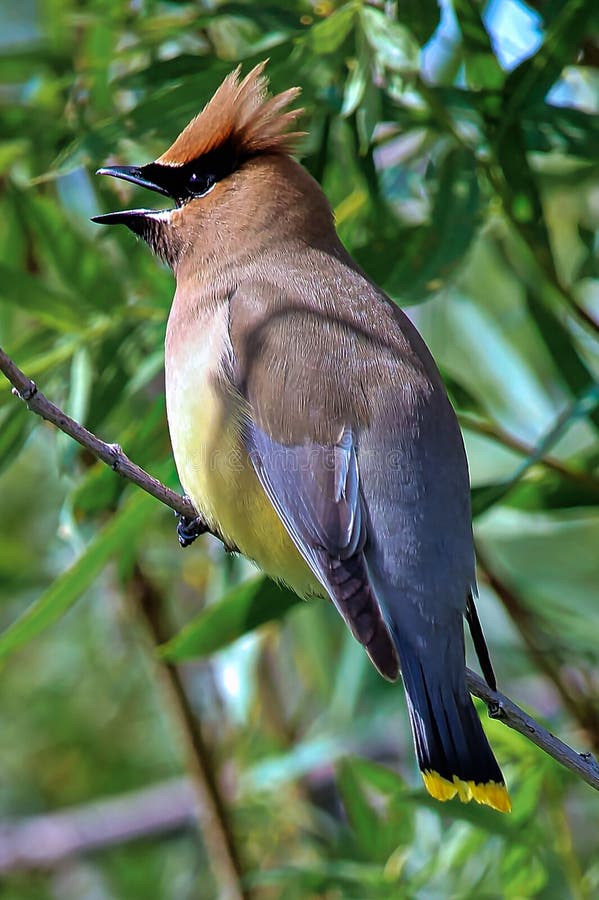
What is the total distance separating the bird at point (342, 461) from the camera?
119 inches

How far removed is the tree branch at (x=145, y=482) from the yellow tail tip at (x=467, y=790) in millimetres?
179

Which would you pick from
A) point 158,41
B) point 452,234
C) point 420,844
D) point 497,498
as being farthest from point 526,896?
point 158,41

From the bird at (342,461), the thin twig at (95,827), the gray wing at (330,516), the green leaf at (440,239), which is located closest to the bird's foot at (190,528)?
the bird at (342,461)

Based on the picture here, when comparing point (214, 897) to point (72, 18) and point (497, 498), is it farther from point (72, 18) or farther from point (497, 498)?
point (72, 18)

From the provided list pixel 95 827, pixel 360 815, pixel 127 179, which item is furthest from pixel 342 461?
pixel 95 827

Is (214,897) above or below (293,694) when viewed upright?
below

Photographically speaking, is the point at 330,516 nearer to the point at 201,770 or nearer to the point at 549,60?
the point at 549,60

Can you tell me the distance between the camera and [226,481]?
128 inches

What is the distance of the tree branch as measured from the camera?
2707mm

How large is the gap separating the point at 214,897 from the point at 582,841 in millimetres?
1263

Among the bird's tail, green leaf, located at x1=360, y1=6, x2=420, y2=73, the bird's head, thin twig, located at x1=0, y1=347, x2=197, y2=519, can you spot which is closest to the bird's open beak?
the bird's head

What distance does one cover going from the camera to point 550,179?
430 cm

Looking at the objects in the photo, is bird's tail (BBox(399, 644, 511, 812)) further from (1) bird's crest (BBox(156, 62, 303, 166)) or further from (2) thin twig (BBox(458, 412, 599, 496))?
(1) bird's crest (BBox(156, 62, 303, 166))

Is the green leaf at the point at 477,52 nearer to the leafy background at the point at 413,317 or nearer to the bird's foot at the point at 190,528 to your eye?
the leafy background at the point at 413,317
